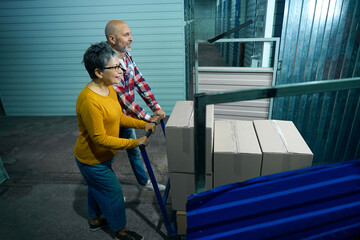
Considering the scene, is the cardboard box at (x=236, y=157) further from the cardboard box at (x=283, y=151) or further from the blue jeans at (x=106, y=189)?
the blue jeans at (x=106, y=189)

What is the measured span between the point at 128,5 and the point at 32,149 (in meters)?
3.84

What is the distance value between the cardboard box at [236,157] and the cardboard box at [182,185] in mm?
160

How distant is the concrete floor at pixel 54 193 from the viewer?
107 inches

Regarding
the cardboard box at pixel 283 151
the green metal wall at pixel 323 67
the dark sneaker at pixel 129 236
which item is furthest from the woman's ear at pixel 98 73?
the green metal wall at pixel 323 67

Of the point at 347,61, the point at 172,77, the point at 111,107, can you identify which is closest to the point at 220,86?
the point at 347,61

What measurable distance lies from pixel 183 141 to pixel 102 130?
70 cm

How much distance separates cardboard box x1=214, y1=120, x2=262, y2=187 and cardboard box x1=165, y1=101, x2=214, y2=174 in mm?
93

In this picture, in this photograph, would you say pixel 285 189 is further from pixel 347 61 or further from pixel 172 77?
pixel 172 77

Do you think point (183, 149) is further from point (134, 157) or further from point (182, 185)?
point (134, 157)

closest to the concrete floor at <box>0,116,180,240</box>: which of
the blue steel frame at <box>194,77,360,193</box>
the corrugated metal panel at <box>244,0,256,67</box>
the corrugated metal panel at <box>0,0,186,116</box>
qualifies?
the corrugated metal panel at <box>0,0,186,116</box>

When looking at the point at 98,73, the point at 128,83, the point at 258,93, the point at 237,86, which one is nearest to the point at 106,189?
the point at 98,73

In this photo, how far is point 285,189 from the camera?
4.16 feet

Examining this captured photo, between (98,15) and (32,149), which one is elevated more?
(98,15)

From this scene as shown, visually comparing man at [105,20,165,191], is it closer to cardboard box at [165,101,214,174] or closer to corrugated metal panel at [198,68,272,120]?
cardboard box at [165,101,214,174]
